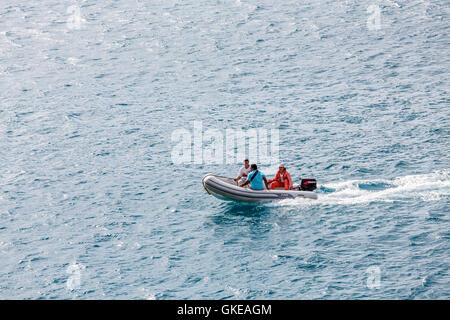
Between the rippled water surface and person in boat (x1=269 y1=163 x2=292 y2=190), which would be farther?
person in boat (x1=269 y1=163 x2=292 y2=190)

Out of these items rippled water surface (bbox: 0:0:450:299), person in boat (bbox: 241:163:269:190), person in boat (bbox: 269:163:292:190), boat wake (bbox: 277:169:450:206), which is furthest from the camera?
person in boat (bbox: 269:163:292:190)

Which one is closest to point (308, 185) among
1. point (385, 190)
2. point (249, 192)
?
point (249, 192)

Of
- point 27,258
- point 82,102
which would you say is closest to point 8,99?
point 82,102

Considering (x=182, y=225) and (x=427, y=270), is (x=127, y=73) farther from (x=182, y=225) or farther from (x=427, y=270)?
(x=427, y=270)

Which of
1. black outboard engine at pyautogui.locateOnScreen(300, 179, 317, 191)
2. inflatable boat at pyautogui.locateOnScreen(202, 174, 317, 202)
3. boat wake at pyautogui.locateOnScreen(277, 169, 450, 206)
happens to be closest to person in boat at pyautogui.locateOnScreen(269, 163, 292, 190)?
inflatable boat at pyautogui.locateOnScreen(202, 174, 317, 202)

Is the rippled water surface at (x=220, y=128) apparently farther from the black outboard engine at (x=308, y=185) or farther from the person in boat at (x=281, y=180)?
the person in boat at (x=281, y=180)

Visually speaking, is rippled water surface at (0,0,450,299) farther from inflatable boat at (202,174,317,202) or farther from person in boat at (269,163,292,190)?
person in boat at (269,163,292,190)

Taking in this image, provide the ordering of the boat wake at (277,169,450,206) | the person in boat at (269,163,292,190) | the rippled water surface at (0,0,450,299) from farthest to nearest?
1. the person in boat at (269,163,292,190)
2. the boat wake at (277,169,450,206)
3. the rippled water surface at (0,0,450,299)
